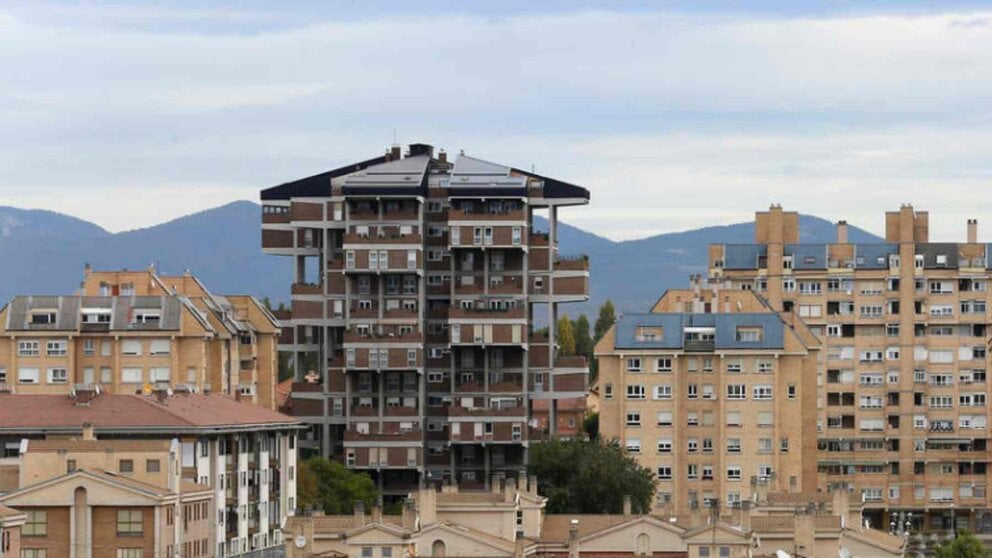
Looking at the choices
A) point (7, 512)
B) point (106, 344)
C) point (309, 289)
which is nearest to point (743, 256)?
point (309, 289)

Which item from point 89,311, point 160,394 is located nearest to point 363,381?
point 89,311

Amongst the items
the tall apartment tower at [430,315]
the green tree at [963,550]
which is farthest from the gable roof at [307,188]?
the green tree at [963,550]

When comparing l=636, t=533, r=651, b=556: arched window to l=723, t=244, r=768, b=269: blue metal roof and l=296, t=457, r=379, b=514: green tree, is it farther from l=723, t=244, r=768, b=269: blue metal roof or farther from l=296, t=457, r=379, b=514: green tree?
l=723, t=244, r=768, b=269: blue metal roof

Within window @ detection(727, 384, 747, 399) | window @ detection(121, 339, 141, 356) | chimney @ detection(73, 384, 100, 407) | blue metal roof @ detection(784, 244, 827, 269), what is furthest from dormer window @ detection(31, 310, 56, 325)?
blue metal roof @ detection(784, 244, 827, 269)

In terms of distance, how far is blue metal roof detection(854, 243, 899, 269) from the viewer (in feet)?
631

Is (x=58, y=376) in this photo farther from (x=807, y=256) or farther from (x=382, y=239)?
(x=807, y=256)

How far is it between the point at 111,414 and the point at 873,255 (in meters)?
78.5

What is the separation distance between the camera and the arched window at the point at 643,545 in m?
107

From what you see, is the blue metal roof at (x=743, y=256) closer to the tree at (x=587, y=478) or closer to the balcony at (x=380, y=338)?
the balcony at (x=380, y=338)

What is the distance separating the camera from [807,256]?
634 ft

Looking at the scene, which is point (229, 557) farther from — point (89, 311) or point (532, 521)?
point (89, 311)

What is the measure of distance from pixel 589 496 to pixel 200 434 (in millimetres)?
28415

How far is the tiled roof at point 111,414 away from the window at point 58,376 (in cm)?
2302

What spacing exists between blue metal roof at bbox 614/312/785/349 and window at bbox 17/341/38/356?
31870mm
